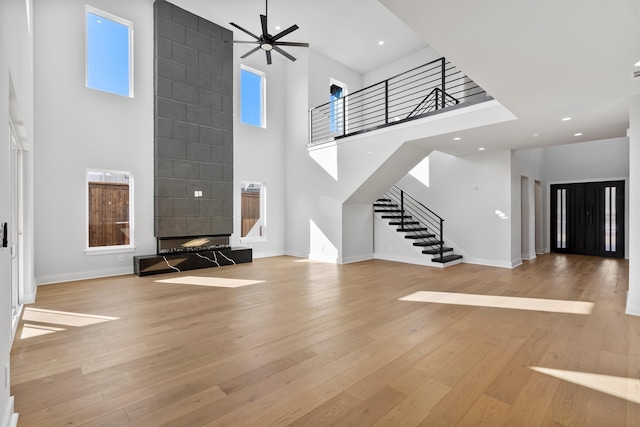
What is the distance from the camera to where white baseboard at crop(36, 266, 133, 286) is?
545 cm

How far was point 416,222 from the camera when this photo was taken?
8.58 m

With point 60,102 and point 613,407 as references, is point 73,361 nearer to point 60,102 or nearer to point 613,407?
point 613,407

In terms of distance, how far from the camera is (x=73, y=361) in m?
2.62

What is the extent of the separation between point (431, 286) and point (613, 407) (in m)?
Answer: 3.23

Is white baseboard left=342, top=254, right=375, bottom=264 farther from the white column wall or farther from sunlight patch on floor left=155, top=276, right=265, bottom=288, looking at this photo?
the white column wall

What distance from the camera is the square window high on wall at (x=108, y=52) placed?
6023 mm

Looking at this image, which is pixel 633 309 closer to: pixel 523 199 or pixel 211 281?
pixel 523 199

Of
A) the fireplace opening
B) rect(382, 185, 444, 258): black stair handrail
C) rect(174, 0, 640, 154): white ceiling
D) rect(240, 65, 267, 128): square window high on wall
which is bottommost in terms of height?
the fireplace opening

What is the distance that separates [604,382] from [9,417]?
3.85 m

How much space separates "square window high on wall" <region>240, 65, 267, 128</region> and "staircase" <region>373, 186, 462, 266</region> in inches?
160

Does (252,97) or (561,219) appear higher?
(252,97)

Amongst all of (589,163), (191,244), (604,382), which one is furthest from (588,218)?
(191,244)

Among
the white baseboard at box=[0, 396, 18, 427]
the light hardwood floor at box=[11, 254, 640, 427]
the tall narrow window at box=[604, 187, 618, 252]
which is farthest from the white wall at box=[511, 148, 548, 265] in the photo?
the white baseboard at box=[0, 396, 18, 427]

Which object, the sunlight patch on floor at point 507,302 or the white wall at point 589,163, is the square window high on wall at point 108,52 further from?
the white wall at point 589,163
